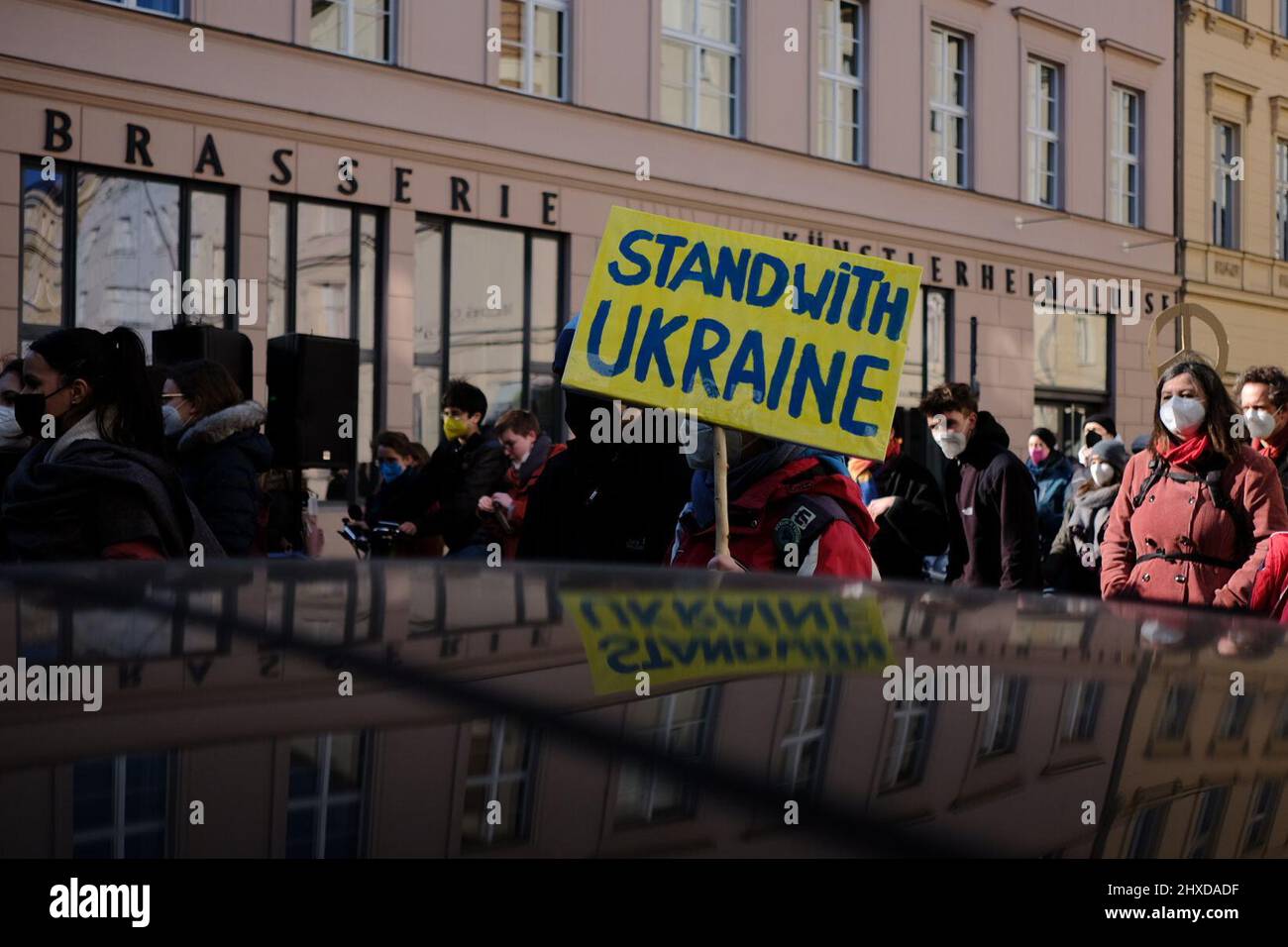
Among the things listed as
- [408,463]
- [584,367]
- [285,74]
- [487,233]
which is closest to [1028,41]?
[487,233]

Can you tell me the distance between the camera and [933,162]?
18.2 metres

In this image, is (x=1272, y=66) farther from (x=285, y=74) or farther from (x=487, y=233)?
(x=285, y=74)

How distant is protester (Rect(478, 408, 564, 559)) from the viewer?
7.29 m

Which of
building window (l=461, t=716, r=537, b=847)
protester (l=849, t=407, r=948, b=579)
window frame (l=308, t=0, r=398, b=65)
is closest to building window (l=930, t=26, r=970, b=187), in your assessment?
window frame (l=308, t=0, r=398, b=65)

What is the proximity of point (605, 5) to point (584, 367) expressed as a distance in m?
12.2

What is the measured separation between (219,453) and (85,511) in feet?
5.33

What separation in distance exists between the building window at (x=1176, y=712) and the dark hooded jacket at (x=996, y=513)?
4774 mm

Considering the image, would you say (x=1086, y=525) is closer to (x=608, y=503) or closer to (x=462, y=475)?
(x=462, y=475)

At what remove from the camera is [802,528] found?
3133mm

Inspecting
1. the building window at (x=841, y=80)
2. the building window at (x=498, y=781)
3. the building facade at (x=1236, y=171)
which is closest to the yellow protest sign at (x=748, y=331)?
the building window at (x=498, y=781)

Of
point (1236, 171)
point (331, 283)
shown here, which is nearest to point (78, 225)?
point (331, 283)

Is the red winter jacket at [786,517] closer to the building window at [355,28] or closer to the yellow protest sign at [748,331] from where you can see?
the yellow protest sign at [748,331]
